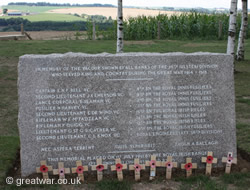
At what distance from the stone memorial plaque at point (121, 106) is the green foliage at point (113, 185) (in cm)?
33

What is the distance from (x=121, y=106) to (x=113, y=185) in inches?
38.1

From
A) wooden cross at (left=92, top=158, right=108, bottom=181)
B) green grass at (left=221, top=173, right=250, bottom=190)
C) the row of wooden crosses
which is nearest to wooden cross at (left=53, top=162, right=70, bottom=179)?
the row of wooden crosses

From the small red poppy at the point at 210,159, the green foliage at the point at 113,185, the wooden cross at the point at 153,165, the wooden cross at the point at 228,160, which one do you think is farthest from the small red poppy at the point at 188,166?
the green foliage at the point at 113,185

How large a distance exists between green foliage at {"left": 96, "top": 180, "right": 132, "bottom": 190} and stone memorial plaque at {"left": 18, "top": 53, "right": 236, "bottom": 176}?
0.33 m

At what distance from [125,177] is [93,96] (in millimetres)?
1102

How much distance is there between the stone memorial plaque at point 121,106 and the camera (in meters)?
4.61

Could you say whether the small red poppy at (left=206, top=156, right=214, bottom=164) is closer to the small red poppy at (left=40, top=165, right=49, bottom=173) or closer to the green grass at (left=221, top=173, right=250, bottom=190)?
the green grass at (left=221, top=173, right=250, bottom=190)

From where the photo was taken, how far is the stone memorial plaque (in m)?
4.61

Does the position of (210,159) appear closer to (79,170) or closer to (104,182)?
(104,182)

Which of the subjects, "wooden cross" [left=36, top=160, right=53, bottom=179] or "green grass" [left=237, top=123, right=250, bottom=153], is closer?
"wooden cross" [left=36, top=160, right=53, bottom=179]

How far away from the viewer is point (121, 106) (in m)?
4.69

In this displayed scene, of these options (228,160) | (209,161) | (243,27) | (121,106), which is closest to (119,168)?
(121,106)

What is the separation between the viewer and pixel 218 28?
23.4 m

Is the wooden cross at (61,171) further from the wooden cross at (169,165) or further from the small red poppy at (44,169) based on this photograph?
the wooden cross at (169,165)
